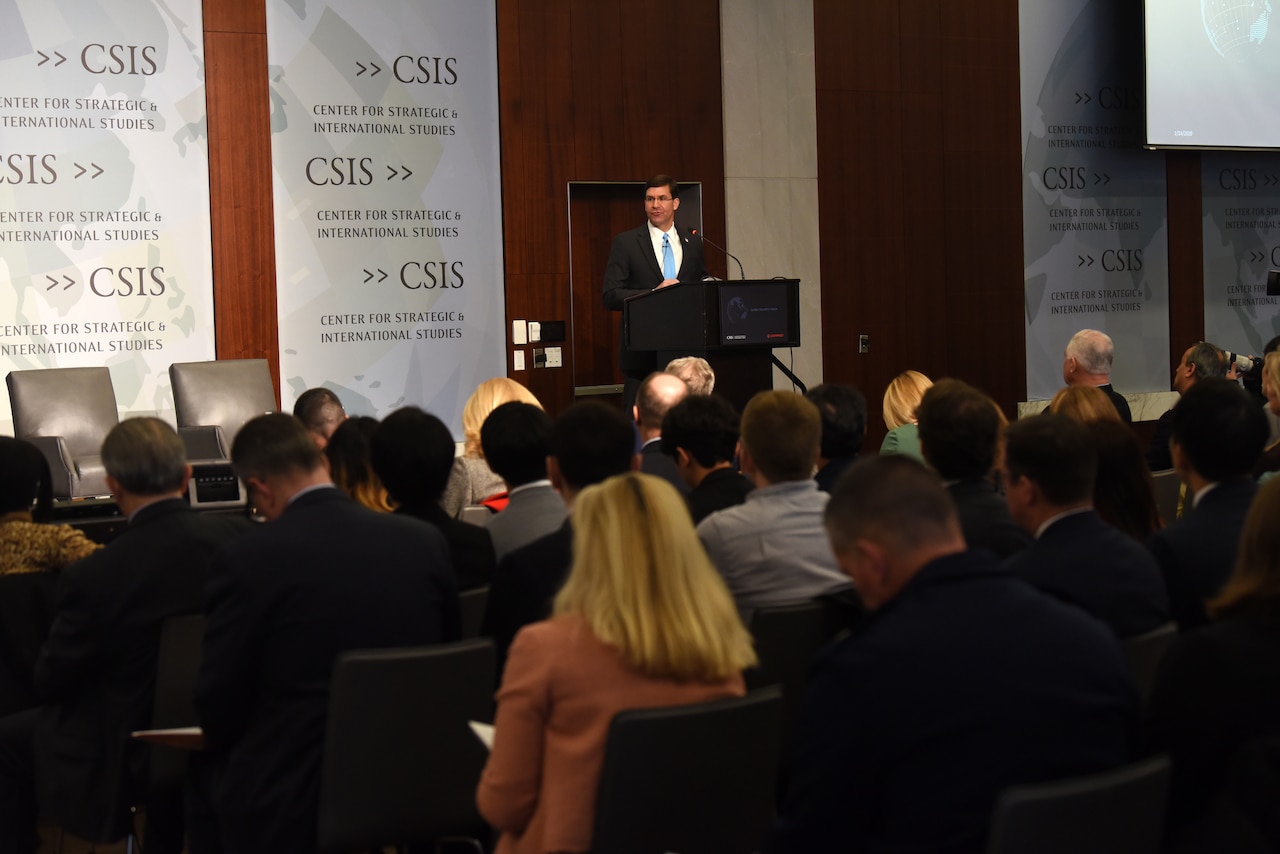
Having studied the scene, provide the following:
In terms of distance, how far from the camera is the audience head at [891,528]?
183 cm

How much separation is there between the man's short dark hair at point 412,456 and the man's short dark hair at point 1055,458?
4.34 feet

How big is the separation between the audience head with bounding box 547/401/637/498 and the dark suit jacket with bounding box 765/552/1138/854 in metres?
1.21

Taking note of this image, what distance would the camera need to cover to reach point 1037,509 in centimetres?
270

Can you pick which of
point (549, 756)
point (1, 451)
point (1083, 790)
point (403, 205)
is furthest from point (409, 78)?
point (1083, 790)

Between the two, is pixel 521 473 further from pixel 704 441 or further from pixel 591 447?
pixel 704 441

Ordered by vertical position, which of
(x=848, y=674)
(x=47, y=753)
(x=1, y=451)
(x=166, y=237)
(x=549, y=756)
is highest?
(x=166, y=237)

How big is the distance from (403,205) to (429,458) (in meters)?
5.41

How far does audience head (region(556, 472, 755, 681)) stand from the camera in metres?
2.04

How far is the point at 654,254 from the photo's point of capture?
7809 mm

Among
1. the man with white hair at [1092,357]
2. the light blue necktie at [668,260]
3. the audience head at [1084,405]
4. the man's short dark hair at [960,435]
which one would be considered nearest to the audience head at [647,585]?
the man's short dark hair at [960,435]

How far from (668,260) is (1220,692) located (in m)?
6.20

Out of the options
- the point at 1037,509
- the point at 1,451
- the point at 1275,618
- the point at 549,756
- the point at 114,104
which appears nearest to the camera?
the point at 1275,618

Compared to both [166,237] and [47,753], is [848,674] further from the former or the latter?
[166,237]

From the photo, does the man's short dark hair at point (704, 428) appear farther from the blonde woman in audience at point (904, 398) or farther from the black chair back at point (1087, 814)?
the black chair back at point (1087, 814)
